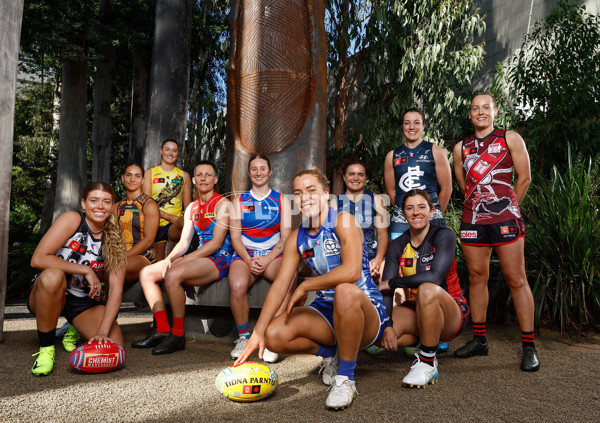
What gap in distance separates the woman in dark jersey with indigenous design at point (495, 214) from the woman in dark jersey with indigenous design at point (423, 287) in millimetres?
282

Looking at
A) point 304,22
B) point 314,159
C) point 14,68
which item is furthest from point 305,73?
point 14,68

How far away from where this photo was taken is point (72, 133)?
10789mm

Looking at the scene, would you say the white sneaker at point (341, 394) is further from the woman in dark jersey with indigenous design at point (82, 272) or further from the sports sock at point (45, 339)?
the sports sock at point (45, 339)

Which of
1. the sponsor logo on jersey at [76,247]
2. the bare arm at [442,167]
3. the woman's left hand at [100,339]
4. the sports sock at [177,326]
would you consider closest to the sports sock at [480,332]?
the bare arm at [442,167]

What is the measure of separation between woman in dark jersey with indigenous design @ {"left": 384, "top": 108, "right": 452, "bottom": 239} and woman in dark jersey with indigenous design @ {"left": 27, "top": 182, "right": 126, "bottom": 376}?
2072 millimetres

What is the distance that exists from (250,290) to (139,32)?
29.5 ft

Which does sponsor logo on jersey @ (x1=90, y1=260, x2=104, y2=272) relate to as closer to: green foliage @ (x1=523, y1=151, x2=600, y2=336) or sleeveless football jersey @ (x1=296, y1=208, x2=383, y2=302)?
sleeveless football jersey @ (x1=296, y1=208, x2=383, y2=302)

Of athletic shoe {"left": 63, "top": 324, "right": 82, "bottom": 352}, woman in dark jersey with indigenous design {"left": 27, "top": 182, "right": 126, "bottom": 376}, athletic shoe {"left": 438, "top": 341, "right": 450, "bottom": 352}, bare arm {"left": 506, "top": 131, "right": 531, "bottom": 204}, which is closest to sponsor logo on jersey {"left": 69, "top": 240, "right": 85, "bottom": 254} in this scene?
woman in dark jersey with indigenous design {"left": 27, "top": 182, "right": 126, "bottom": 376}

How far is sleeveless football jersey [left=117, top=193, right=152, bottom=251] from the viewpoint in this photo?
4391 millimetres

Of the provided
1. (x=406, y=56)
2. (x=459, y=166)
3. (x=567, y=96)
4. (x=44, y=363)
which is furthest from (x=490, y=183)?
(x=406, y=56)

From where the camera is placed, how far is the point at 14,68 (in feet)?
13.4

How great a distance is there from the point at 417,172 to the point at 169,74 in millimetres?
5597

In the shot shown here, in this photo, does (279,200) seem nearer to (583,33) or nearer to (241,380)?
(241,380)

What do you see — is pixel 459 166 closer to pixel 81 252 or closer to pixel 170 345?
pixel 170 345
